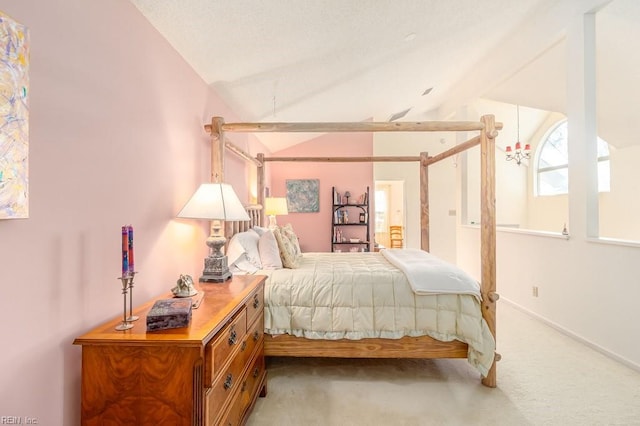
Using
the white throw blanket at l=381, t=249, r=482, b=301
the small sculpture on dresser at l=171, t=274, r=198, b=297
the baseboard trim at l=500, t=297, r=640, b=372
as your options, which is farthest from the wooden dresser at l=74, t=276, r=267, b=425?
the baseboard trim at l=500, t=297, r=640, b=372

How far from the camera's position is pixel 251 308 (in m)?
1.87

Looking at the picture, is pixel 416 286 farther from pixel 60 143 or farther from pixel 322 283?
pixel 60 143

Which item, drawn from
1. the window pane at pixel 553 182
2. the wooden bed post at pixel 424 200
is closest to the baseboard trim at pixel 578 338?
the wooden bed post at pixel 424 200

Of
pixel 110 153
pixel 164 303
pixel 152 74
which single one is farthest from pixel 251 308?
pixel 152 74

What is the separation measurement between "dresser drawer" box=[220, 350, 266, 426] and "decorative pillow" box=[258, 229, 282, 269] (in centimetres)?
74

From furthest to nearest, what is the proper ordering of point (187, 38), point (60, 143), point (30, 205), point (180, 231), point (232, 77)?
point (232, 77), point (180, 231), point (187, 38), point (60, 143), point (30, 205)

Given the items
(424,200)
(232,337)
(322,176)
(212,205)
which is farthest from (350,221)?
(232,337)

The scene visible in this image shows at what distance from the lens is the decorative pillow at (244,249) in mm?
2598

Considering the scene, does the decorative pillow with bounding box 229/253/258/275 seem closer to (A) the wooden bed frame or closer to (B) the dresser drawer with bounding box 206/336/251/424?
(A) the wooden bed frame

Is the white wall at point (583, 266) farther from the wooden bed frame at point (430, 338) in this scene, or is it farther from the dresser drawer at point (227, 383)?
the dresser drawer at point (227, 383)

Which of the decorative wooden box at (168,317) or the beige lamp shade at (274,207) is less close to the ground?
the beige lamp shade at (274,207)

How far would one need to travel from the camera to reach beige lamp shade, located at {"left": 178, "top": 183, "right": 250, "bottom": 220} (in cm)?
190

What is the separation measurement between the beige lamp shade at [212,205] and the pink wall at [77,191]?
20 centimetres

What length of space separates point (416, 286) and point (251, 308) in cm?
118
